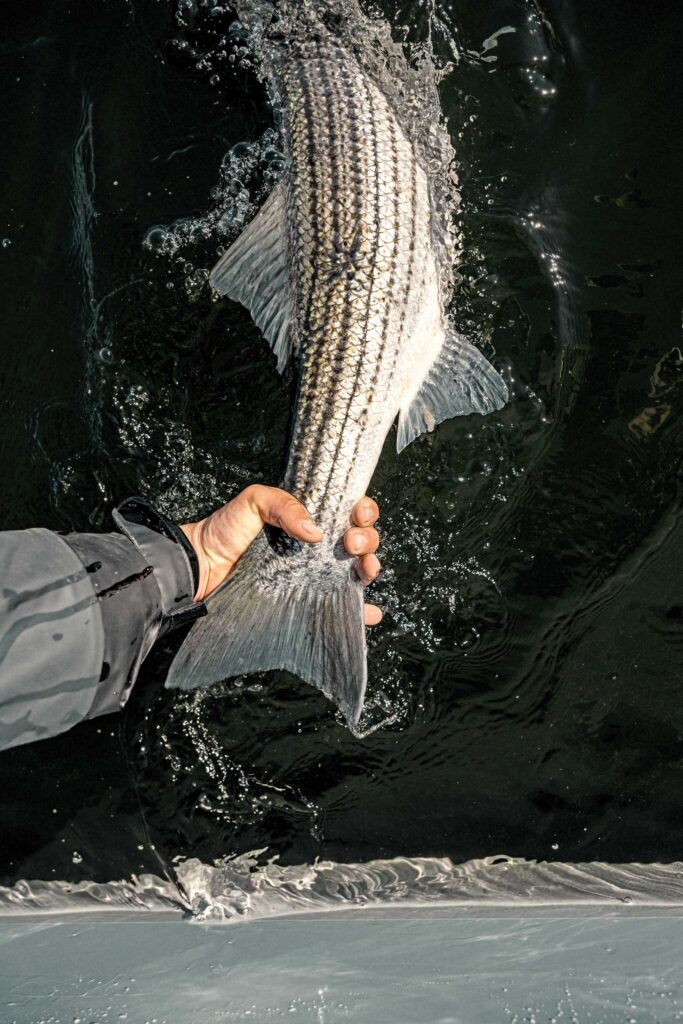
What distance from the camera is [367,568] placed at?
106 inches

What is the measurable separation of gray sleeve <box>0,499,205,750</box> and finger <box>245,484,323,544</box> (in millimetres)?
347

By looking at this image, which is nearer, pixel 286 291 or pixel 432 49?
pixel 286 291

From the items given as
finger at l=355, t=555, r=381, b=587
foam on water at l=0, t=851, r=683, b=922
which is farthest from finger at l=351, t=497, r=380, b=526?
foam on water at l=0, t=851, r=683, b=922

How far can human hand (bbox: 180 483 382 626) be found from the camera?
2625mm

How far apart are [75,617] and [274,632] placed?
616 mm

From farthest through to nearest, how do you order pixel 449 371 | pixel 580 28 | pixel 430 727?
1. pixel 430 727
2. pixel 580 28
3. pixel 449 371

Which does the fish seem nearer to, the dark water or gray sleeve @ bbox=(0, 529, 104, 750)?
gray sleeve @ bbox=(0, 529, 104, 750)

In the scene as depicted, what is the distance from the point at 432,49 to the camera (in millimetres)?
3174

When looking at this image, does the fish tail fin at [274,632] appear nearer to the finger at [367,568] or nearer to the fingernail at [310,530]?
the finger at [367,568]

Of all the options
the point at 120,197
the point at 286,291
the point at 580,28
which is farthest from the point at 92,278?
the point at 580,28

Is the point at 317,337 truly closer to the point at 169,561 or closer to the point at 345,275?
the point at 345,275

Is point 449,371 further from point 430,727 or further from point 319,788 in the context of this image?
point 319,788

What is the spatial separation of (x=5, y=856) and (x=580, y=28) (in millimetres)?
4113

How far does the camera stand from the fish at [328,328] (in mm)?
2613
